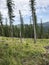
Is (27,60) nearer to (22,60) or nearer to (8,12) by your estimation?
(22,60)

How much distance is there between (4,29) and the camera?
334 ft

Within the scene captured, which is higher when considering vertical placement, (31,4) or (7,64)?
(31,4)

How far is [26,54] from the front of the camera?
31422 millimetres

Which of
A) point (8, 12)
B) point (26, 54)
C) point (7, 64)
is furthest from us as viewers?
point (8, 12)

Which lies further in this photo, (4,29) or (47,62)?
(4,29)

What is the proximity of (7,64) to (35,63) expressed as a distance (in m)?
4.22

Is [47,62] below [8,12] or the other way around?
below

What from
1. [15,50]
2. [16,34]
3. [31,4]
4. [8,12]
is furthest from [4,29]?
[15,50]

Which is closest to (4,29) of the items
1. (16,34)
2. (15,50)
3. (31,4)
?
(16,34)

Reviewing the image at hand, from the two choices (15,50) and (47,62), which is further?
(15,50)

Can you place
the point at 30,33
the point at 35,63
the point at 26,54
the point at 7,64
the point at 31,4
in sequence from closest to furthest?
the point at 7,64 < the point at 35,63 < the point at 26,54 < the point at 31,4 < the point at 30,33

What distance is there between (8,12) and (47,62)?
124ft

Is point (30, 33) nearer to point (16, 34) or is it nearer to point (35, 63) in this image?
point (16, 34)

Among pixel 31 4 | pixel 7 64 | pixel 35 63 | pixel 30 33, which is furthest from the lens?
pixel 30 33
